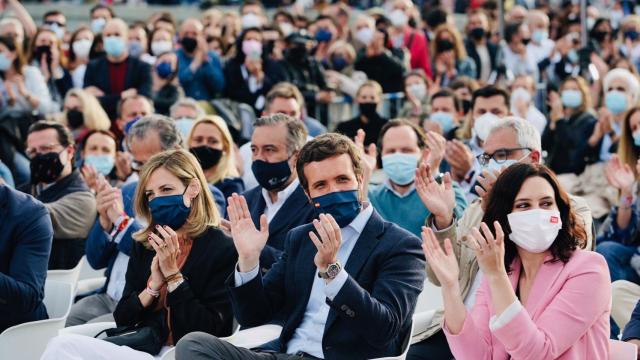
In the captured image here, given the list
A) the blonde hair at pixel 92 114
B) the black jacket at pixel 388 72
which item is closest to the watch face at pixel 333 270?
the blonde hair at pixel 92 114

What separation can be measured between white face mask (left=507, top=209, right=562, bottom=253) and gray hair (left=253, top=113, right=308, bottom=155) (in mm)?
2481

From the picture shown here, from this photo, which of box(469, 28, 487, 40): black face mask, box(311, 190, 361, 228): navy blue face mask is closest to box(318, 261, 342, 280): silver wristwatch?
box(311, 190, 361, 228): navy blue face mask

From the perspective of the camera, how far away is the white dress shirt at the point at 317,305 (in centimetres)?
545

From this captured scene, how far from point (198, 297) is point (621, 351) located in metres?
2.17

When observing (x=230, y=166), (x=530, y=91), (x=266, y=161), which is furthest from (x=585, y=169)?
(x=266, y=161)

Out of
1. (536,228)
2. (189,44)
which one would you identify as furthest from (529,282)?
(189,44)

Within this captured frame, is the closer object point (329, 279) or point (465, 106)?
point (329, 279)

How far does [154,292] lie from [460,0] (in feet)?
49.5

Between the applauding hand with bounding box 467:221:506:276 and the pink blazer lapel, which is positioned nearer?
the applauding hand with bounding box 467:221:506:276

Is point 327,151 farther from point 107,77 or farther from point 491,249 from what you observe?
point 107,77

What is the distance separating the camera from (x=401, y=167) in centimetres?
752

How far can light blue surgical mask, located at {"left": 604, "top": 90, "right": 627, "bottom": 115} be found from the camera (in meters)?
10.8

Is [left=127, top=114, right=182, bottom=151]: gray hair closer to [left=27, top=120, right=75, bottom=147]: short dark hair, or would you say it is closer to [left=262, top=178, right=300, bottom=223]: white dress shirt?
[left=27, top=120, right=75, bottom=147]: short dark hair

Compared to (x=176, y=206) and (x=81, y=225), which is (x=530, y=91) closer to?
(x=81, y=225)
